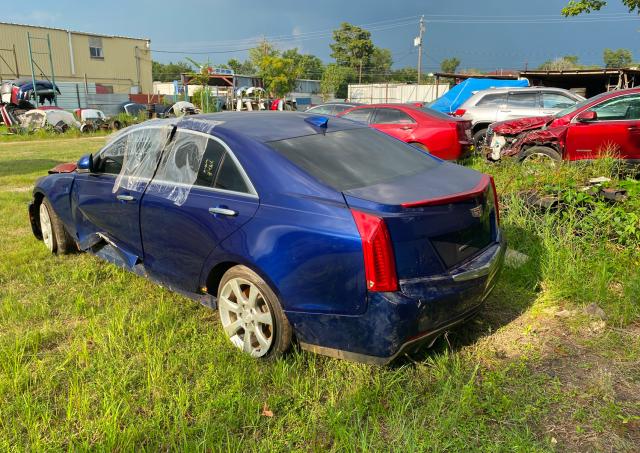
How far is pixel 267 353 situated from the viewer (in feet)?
9.76

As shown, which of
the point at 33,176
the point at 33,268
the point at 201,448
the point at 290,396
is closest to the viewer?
the point at 201,448

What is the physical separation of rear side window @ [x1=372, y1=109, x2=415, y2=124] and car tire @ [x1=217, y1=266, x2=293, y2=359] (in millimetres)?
6974

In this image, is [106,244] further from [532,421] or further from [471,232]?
[532,421]

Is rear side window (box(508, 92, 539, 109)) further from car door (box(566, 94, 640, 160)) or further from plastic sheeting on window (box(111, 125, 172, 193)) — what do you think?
plastic sheeting on window (box(111, 125, 172, 193))

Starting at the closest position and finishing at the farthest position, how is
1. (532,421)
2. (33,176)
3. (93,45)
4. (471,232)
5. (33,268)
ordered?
(532,421), (471,232), (33,268), (33,176), (93,45)

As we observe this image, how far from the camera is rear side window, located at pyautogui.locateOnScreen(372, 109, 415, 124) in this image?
30.8 ft

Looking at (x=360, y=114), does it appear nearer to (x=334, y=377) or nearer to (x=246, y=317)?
(x=246, y=317)

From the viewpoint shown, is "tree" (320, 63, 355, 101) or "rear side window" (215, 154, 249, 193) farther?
"tree" (320, 63, 355, 101)

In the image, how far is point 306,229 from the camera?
260 cm

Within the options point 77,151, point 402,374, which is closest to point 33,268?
point 402,374

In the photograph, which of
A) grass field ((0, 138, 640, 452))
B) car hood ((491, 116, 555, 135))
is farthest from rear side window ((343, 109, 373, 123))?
grass field ((0, 138, 640, 452))

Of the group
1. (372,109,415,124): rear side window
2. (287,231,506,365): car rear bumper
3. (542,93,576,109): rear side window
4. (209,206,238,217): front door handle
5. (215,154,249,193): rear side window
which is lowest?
(287,231,506,365): car rear bumper

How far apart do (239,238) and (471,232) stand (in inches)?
55.1

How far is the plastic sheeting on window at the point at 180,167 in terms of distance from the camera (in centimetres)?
340
